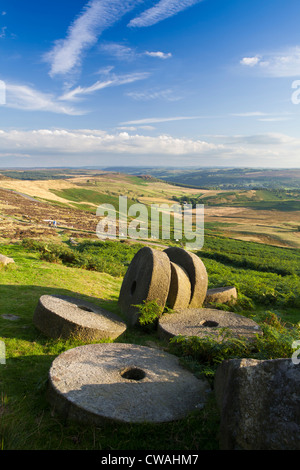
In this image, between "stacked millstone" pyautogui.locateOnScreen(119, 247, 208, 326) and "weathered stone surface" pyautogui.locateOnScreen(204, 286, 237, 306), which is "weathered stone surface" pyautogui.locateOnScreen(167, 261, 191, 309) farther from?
"weathered stone surface" pyautogui.locateOnScreen(204, 286, 237, 306)

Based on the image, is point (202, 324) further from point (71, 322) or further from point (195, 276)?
point (71, 322)

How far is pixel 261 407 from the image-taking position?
3988 mm

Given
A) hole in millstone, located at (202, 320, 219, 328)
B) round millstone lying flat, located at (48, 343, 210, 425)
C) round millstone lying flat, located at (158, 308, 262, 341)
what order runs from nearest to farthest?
round millstone lying flat, located at (48, 343, 210, 425), round millstone lying flat, located at (158, 308, 262, 341), hole in millstone, located at (202, 320, 219, 328)

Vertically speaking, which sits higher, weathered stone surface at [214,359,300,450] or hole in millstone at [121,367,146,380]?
weathered stone surface at [214,359,300,450]

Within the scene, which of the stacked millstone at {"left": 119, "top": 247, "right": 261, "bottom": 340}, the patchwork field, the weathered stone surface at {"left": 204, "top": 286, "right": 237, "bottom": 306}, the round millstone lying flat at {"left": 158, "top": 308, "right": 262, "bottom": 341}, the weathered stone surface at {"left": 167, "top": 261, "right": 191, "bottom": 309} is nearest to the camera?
the round millstone lying flat at {"left": 158, "top": 308, "right": 262, "bottom": 341}

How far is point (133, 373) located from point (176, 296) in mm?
3803

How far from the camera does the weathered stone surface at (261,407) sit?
12.2 ft

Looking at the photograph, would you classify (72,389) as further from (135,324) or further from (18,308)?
(18,308)

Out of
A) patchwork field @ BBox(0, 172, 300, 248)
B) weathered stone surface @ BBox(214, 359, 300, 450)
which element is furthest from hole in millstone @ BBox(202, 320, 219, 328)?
patchwork field @ BBox(0, 172, 300, 248)

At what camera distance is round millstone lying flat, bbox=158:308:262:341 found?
827cm

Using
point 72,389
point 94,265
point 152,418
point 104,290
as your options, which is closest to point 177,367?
point 152,418

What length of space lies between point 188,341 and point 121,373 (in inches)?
78.0

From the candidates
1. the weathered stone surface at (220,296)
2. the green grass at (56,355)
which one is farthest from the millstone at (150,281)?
the weathered stone surface at (220,296)
